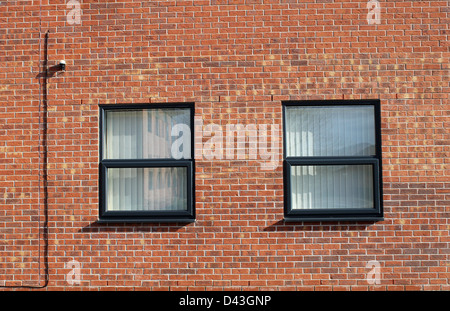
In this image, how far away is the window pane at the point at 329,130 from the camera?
6281mm

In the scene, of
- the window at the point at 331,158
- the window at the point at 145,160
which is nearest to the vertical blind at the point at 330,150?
the window at the point at 331,158

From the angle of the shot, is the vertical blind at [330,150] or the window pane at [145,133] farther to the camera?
the window pane at [145,133]

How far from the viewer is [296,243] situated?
241 inches

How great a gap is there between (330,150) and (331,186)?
0.43m

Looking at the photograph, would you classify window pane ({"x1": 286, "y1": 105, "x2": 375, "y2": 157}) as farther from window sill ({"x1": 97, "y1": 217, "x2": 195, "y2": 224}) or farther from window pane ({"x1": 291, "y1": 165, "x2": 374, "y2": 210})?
window sill ({"x1": 97, "y1": 217, "x2": 195, "y2": 224})

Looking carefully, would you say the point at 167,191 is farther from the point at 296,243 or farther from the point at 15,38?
the point at 15,38

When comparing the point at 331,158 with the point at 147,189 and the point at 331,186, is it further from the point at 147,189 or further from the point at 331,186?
the point at 147,189

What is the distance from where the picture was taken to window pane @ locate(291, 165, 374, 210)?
623 centimetres

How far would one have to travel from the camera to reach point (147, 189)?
637 centimetres

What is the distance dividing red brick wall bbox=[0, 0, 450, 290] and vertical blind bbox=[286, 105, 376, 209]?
0.64 ft

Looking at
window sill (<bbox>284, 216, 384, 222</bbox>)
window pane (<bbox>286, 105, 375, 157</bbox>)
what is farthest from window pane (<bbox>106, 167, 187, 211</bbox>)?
window pane (<bbox>286, 105, 375, 157</bbox>)

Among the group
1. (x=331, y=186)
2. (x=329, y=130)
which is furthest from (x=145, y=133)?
(x=331, y=186)

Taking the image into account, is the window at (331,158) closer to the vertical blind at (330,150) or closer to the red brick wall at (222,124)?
the vertical blind at (330,150)

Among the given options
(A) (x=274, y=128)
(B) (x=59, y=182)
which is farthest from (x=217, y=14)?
(B) (x=59, y=182)
